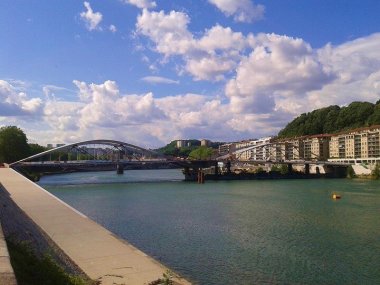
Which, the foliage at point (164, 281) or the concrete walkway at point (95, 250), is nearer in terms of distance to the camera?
the foliage at point (164, 281)

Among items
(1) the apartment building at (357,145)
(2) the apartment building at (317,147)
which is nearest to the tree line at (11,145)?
(1) the apartment building at (357,145)

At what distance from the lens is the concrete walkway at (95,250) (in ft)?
31.2

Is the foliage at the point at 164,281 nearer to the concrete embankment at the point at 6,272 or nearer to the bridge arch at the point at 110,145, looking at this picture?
the concrete embankment at the point at 6,272

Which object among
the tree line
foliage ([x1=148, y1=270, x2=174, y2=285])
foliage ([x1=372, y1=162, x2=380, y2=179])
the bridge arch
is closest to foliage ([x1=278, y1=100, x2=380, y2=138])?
foliage ([x1=372, y1=162, x2=380, y2=179])

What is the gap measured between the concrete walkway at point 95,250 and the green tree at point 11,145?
5816 centimetres

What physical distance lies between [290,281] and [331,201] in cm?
2418

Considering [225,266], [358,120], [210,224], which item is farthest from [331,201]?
[358,120]

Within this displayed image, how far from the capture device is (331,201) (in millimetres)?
34219

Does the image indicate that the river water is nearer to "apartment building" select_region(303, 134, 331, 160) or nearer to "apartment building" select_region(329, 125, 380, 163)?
"apartment building" select_region(329, 125, 380, 163)

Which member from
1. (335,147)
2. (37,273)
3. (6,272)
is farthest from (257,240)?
(335,147)

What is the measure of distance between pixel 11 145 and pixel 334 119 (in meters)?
75.1

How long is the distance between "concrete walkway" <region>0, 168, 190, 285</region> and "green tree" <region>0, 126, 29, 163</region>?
58.2 m

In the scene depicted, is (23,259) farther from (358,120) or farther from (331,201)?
(358,120)

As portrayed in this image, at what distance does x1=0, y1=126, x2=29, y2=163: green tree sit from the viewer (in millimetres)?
72750
